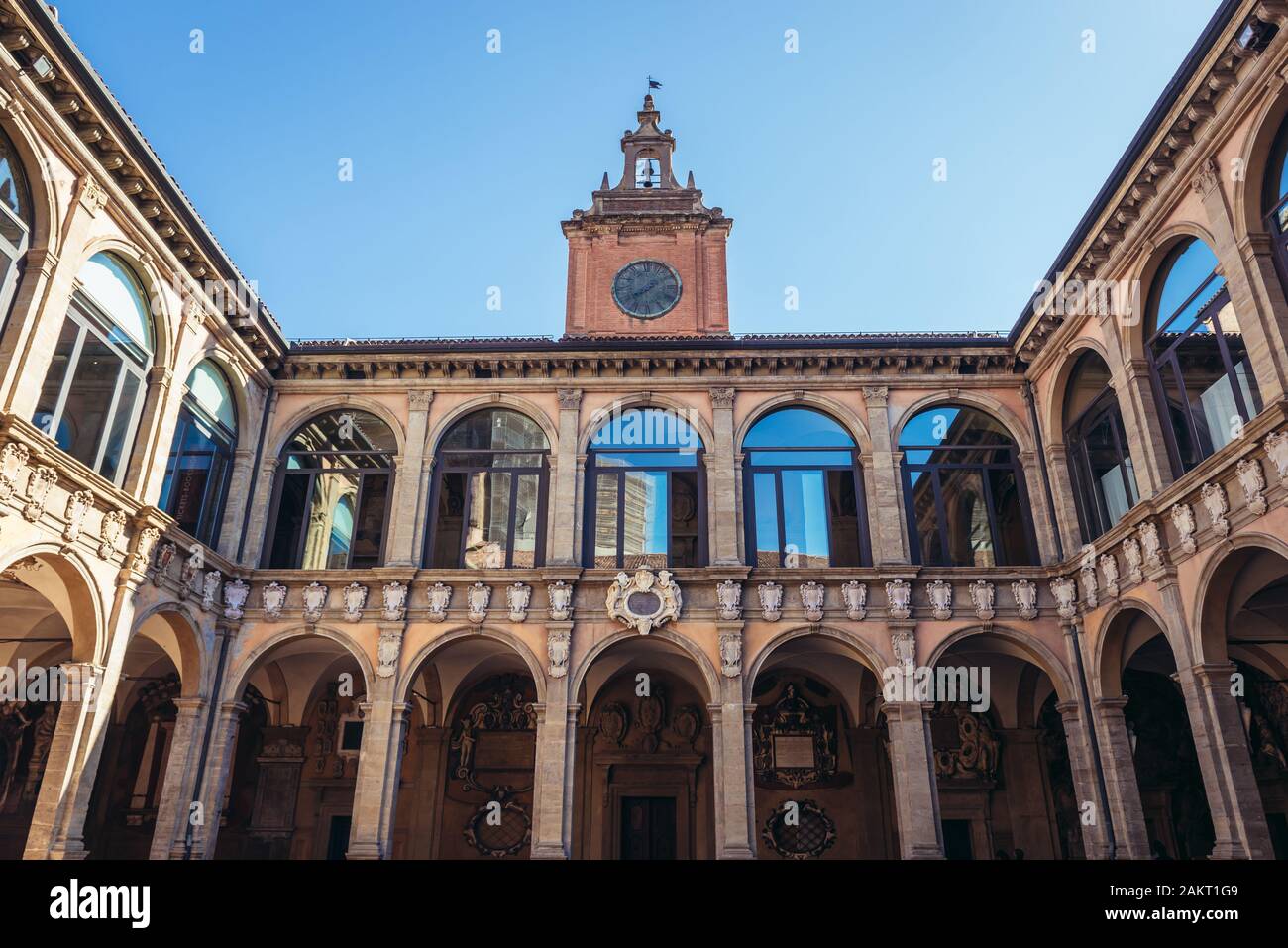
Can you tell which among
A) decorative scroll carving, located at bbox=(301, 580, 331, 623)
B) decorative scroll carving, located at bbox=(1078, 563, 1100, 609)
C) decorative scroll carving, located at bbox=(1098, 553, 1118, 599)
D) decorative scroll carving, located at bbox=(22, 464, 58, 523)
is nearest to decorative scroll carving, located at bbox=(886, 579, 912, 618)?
decorative scroll carving, located at bbox=(1078, 563, 1100, 609)

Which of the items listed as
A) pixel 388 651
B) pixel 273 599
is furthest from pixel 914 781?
pixel 273 599

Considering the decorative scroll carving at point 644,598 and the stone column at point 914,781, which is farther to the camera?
the decorative scroll carving at point 644,598

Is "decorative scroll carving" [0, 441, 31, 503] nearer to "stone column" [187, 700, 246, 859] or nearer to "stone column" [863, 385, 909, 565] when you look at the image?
"stone column" [187, 700, 246, 859]

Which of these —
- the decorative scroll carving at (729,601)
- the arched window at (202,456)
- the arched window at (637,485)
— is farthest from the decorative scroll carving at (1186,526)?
the arched window at (202,456)

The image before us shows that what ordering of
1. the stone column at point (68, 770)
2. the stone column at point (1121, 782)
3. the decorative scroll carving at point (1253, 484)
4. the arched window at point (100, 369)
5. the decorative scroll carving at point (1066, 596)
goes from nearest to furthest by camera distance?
1. the decorative scroll carving at point (1253, 484)
2. the stone column at point (68, 770)
3. the arched window at point (100, 369)
4. the stone column at point (1121, 782)
5. the decorative scroll carving at point (1066, 596)

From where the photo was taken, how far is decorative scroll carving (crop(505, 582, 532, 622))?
1597cm

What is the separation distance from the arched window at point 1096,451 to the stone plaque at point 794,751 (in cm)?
706

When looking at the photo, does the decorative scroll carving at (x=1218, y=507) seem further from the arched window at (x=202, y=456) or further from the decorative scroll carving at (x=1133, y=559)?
the arched window at (x=202, y=456)

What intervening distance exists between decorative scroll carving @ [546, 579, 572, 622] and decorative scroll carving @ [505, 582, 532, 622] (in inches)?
16.2

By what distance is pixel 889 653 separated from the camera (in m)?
15.7

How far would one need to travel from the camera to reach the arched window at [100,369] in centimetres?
1238
